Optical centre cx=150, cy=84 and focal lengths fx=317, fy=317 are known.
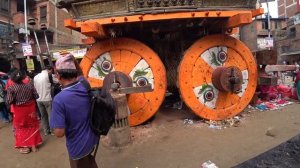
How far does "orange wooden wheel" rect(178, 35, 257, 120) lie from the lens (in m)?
6.24

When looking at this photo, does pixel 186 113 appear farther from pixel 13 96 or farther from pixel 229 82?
pixel 13 96

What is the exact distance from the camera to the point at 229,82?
A: 602 centimetres

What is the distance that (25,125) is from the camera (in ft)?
18.9

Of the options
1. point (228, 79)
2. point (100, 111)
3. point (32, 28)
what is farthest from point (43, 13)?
point (100, 111)

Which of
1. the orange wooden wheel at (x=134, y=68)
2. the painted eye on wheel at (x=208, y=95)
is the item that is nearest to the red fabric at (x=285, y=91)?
the painted eye on wheel at (x=208, y=95)

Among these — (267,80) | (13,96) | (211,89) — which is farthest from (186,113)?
(13,96)

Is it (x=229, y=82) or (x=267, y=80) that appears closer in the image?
(x=229, y=82)

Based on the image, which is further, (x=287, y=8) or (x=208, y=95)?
(x=287, y=8)

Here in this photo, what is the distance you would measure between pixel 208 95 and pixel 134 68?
1.58 m

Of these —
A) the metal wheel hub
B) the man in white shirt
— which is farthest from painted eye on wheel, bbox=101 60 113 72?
the metal wheel hub

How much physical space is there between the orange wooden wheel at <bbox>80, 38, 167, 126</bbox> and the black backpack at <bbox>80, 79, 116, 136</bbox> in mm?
2928

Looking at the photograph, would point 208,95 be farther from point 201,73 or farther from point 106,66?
point 106,66

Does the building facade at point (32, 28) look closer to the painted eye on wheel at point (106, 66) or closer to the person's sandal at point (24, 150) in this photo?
the painted eye on wheel at point (106, 66)

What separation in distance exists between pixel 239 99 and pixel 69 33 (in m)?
26.1
